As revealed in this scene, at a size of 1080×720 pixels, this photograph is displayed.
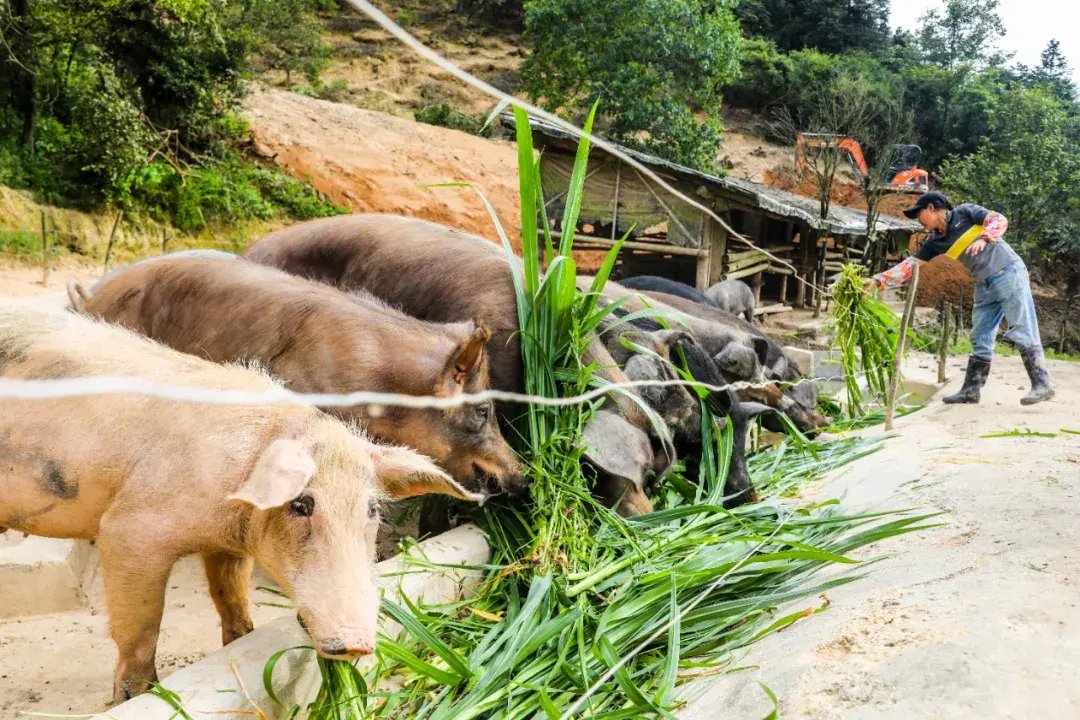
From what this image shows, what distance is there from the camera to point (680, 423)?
4.67m

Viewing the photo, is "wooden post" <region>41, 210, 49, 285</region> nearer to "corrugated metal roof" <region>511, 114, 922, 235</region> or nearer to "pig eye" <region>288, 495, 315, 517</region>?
"corrugated metal roof" <region>511, 114, 922, 235</region>

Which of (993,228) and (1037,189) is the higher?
(1037,189)

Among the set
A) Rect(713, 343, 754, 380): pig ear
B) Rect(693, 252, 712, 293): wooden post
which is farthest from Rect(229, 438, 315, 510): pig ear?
Rect(693, 252, 712, 293): wooden post

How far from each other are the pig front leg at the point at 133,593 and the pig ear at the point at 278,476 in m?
0.38

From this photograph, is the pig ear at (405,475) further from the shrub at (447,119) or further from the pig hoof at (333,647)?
the shrub at (447,119)

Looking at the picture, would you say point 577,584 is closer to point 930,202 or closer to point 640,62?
point 930,202

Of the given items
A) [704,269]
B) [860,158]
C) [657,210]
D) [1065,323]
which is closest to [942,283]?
[1065,323]

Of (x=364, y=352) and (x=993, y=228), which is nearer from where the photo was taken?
(x=364, y=352)

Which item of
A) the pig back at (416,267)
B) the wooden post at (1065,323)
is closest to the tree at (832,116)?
the wooden post at (1065,323)

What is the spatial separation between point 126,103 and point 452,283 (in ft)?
39.8

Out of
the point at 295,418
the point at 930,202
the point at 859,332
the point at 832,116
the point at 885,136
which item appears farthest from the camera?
the point at 885,136

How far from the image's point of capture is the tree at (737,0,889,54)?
39728mm

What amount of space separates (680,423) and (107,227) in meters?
13.0

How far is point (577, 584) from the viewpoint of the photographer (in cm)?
318
